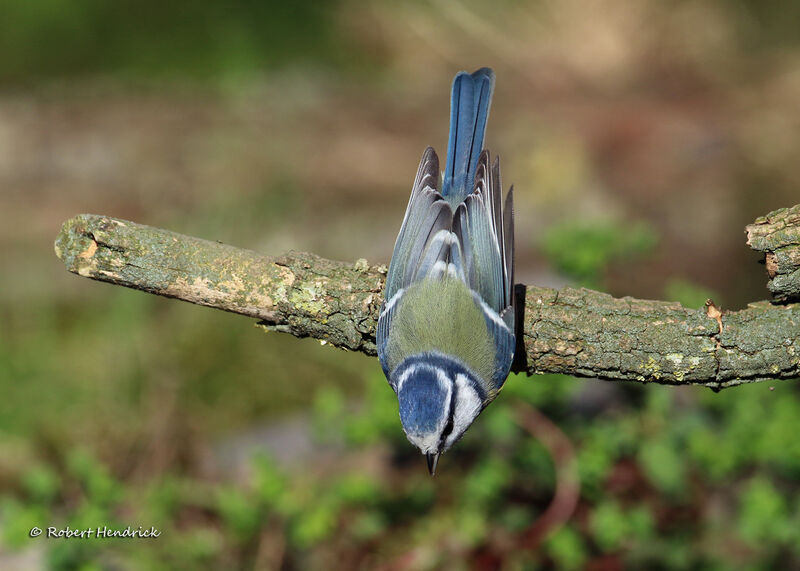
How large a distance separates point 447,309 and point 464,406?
303mm

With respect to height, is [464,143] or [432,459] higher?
[464,143]

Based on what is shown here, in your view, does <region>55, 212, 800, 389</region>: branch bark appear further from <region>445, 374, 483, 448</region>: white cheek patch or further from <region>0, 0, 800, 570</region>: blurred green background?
<region>0, 0, 800, 570</region>: blurred green background

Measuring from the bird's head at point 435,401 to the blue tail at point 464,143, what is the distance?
662 millimetres

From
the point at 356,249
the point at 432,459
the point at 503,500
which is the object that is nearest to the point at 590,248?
the point at 503,500

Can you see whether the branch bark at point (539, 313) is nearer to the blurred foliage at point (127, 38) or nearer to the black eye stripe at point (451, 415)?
the black eye stripe at point (451, 415)

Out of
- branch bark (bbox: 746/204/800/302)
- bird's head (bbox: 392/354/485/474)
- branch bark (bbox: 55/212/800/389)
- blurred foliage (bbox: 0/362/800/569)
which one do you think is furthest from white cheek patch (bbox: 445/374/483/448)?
branch bark (bbox: 746/204/800/302)

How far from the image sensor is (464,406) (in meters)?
2.66

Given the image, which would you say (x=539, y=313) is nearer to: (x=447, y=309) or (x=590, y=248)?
(x=447, y=309)

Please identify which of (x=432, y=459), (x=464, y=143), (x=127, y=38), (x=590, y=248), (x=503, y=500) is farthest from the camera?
(x=127, y=38)

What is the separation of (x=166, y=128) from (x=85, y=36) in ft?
3.53

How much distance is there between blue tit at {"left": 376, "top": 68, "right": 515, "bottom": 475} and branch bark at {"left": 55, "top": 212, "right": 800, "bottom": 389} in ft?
0.41

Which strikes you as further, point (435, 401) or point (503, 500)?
point (503, 500)

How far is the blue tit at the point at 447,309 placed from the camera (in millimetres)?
2600

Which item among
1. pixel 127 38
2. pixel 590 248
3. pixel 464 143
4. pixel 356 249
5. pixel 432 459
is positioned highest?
pixel 127 38
